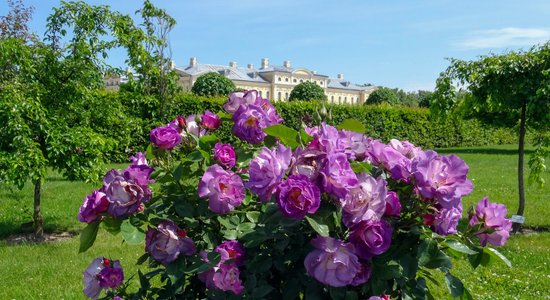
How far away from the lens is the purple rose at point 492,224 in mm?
1601

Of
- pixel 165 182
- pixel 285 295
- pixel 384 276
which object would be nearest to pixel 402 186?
pixel 384 276

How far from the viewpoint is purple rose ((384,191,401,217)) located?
59.0 inches

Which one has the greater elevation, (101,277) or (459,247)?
(459,247)

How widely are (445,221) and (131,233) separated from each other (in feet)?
3.02

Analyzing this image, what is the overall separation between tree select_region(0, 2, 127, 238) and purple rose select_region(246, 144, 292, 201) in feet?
14.5

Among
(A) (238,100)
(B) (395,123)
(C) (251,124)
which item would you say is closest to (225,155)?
(C) (251,124)

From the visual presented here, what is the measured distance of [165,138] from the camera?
71.1 inches

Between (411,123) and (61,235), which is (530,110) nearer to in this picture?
(61,235)

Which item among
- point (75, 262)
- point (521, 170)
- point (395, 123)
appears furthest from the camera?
point (395, 123)

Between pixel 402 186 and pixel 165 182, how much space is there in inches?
30.9

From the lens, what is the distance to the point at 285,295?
1581 millimetres

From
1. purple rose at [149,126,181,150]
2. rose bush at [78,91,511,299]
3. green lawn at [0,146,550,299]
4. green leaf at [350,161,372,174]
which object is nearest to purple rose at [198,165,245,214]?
rose bush at [78,91,511,299]

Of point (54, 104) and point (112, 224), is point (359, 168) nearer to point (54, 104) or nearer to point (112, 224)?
point (112, 224)

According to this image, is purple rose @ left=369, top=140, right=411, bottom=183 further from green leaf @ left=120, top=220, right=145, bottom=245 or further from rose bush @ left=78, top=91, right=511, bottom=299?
green leaf @ left=120, top=220, right=145, bottom=245
